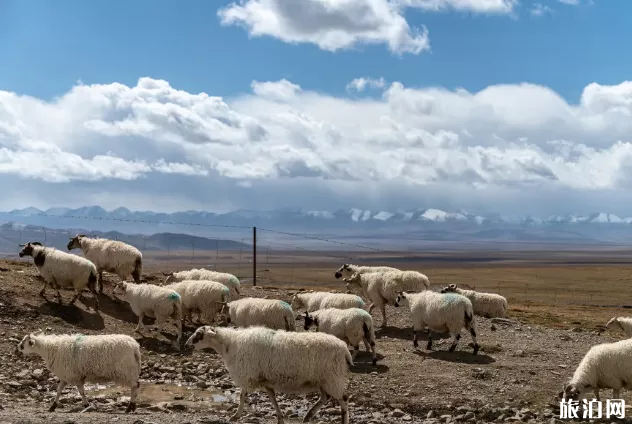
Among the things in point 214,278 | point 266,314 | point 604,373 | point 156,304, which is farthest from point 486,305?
point 156,304

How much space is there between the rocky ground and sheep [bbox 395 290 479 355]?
61 centimetres

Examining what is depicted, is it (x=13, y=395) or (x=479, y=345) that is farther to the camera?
(x=479, y=345)

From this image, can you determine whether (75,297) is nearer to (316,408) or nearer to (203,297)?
(203,297)

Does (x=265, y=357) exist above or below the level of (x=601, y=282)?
above

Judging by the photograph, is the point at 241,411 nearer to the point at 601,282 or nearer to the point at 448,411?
the point at 448,411

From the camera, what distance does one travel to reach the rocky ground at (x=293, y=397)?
12.4 m

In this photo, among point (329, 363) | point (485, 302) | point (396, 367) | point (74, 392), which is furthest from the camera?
point (485, 302)

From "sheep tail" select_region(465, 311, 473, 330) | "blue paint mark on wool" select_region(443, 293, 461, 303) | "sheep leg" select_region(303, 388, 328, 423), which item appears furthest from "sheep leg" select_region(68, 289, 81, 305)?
"sheep tail" select_region(465, 311, 473, 330)

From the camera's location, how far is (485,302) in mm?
25469

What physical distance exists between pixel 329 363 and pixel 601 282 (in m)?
95.0

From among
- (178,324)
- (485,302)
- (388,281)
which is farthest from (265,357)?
(485,302)

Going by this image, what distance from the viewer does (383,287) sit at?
21.9m

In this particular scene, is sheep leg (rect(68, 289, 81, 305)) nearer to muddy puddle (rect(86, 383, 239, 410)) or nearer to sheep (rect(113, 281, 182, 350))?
sheep (rect(113, 281, 182, 350))

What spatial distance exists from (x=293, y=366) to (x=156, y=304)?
7.35 metres
